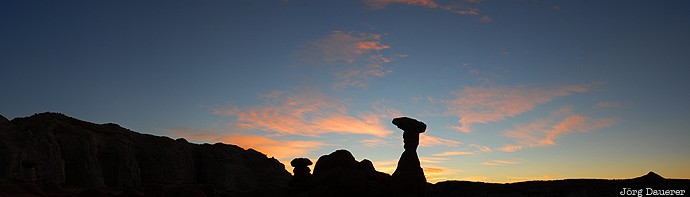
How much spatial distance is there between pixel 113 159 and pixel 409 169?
4909cm

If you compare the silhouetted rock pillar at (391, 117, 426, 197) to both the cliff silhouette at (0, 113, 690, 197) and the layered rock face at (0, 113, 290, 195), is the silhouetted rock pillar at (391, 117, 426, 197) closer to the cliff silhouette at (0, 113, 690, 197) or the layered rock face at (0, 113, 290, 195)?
the cliff silhouette at (0, 113, 690, 197)

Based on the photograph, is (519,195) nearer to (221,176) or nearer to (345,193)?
(345,193)

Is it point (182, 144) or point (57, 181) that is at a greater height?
point (182, 144)

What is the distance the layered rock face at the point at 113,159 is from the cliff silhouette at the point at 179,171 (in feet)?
0.36

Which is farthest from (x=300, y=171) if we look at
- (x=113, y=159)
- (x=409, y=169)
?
(x=113, y=159)

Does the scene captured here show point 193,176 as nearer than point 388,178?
No

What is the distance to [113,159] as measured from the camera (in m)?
68.7

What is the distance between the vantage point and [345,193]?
120 ft

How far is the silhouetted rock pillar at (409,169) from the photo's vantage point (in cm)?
3416

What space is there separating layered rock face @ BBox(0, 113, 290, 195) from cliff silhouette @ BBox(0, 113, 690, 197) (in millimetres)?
110

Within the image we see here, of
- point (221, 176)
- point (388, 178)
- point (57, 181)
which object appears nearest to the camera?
point (388, 178)

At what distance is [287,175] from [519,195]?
5751 cm

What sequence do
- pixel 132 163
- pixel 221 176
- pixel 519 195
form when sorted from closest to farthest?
pixel 519 195 → pixel 132 163 → pixel 221 176

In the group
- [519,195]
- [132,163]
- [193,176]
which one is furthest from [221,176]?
[519,195]
